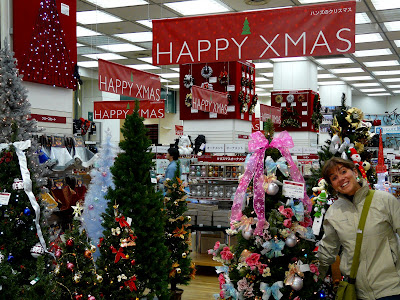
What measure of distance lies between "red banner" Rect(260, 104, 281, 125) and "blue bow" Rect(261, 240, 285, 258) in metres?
8.34

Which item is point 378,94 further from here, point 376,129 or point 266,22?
point 266,22

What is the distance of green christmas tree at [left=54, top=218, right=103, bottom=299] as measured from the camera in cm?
302

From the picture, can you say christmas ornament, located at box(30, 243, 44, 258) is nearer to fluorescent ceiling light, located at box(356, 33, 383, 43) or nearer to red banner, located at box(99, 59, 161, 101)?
red banner, located at box(99, 59, 161, 101)

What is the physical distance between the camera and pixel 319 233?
3.33 meters

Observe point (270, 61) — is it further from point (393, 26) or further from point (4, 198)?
point (4, 198)

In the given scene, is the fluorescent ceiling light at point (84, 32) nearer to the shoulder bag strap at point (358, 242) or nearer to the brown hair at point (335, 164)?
the brown hair at point (335, 164)

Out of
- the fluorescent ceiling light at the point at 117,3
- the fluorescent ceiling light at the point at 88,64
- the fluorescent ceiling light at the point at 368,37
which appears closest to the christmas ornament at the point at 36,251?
the fluorescent ceiling light at the point at 117,3

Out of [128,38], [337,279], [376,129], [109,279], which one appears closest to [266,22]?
[337,279]

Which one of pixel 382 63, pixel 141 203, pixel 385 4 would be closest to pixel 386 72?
pixel 382 63

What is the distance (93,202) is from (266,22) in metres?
2.42

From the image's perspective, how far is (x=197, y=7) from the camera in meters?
8.87

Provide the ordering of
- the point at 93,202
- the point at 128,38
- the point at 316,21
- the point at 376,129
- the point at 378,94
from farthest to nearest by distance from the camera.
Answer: the point at 378,94 → the point at 376,129 → the point at 128,38 → the point at 93,202 → the point at 316,21

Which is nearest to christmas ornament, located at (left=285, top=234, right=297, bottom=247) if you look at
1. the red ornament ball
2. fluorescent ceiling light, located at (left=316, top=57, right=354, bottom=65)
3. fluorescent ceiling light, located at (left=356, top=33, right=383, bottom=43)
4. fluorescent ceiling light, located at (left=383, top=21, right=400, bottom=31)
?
the red ornament ball

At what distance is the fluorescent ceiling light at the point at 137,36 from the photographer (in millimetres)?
11023
